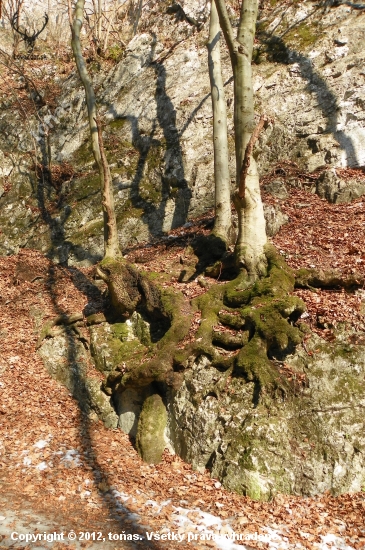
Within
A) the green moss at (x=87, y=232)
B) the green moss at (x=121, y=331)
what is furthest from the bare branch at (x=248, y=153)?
the green moss at (x=87, y=232)

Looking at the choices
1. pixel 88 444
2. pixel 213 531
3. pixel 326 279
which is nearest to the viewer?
pixel 213 531

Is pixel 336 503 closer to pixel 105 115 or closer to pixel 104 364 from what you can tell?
pixel 104 364

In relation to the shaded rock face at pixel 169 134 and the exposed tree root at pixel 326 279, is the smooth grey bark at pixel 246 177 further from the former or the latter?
the shaded rock face at pixel 169 134

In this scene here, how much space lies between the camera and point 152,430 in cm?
690

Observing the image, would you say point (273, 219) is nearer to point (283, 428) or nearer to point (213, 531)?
point (283, 428)

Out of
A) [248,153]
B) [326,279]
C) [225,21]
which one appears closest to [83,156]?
[225,21]

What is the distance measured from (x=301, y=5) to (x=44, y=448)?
775 inches

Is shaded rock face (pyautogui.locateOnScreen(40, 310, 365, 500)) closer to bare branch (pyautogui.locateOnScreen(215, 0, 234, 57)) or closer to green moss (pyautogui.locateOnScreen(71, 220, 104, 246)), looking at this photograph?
bare branch (pyautogui.locateOnScreen(215, 0, 234, 57))

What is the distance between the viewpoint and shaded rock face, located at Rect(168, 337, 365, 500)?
229 inches

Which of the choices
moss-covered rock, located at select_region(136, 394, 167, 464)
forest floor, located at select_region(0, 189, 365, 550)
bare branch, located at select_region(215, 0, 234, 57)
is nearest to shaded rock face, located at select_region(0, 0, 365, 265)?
forest floor, located at select_region(0, 189, 365, 550)

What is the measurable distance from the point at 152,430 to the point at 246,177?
499 cm

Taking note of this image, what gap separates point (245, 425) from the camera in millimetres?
6195

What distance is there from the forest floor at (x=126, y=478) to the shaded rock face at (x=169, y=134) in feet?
11.4

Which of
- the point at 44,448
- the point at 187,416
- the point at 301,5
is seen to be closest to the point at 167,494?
the point at 187,416
